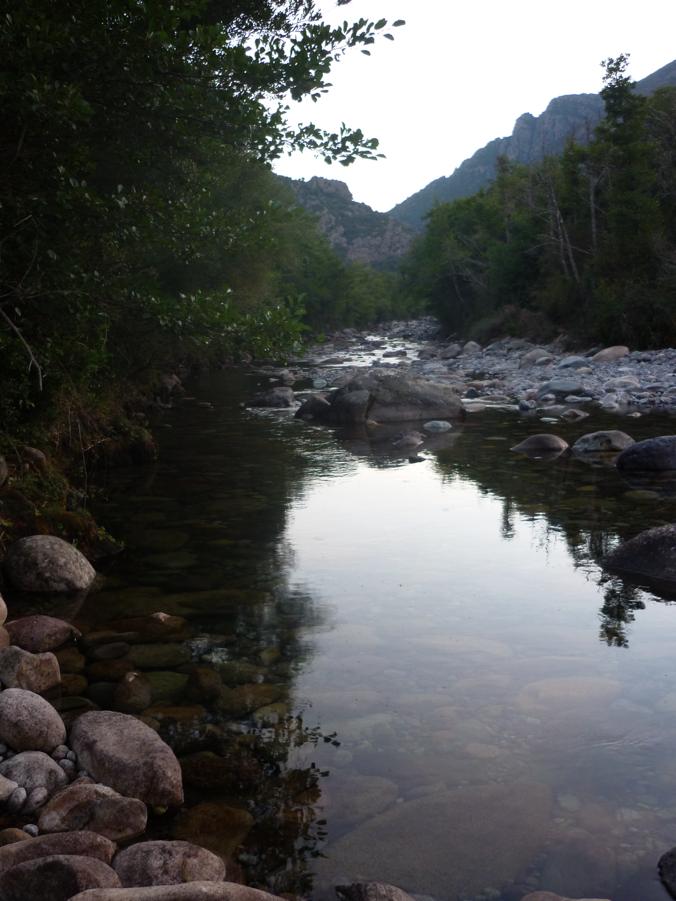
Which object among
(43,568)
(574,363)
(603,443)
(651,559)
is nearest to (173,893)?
(43,568)

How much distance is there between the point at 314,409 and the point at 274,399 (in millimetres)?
2655

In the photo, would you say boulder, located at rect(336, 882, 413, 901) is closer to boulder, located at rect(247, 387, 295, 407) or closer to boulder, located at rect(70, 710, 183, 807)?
boulder, located at rect(70, 710, 183, 807)

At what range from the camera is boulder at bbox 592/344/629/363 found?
30456 mm

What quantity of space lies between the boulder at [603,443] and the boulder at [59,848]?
12014mm

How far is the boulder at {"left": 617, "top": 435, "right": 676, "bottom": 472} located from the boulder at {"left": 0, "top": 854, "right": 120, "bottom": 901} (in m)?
10.9

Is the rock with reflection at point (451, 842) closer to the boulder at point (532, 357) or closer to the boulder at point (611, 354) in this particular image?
the boulder at point (611, 354)

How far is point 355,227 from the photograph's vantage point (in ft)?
552

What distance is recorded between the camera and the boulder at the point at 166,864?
131 inches

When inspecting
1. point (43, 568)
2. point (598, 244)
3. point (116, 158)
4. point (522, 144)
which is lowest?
point (43, 568)

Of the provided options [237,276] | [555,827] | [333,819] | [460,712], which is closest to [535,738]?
[460,712]

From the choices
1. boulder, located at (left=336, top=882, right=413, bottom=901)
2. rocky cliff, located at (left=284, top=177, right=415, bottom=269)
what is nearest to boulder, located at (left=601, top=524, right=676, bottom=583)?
boulder, located at (left=336, top=882, right=413, bottom=901)

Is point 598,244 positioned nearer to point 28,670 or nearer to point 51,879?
point 28,670

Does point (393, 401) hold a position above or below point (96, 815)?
above

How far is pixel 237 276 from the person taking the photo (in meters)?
23.0
